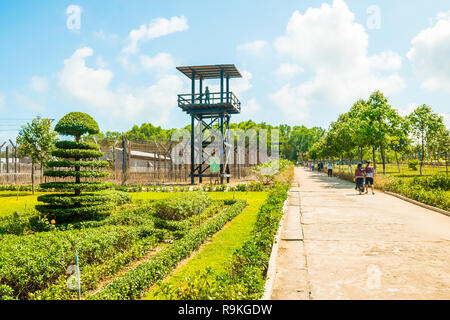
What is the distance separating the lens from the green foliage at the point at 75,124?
10.3m

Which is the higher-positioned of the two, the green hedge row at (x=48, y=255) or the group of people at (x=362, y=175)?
the group of people at (x=362, y=175)

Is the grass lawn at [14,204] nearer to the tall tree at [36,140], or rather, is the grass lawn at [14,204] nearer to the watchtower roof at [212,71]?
the tall tree at [36,140]

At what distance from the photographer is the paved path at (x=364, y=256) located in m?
4.60

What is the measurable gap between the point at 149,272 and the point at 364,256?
410 centimetres

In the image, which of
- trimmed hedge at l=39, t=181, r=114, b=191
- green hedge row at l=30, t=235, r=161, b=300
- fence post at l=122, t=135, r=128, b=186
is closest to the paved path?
green hedge row at l=30, t=235, r=161, b=300

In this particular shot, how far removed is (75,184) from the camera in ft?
33.0

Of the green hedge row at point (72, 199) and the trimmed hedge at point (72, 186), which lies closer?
the green hedge row at point (72, 199)

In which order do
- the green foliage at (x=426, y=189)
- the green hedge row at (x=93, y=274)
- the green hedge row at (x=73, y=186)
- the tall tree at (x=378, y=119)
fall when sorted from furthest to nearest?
the tall tree at (x=378, y=119) < the green foliage at (x=426, y=189) < the green hedge row at (x=73, y=186) < the green hedge row at (x=93, y=274)

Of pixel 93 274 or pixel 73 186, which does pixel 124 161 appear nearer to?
pixel 73 186

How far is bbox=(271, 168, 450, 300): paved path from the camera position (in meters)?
4.60

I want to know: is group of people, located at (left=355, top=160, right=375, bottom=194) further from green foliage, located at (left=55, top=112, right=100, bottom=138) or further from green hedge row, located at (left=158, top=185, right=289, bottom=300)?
green foliage, located at (left=55, top=112, right=100, bottom=138)

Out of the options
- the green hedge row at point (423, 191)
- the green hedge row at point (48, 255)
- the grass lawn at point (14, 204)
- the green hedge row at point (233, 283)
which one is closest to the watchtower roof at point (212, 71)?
the green hedge row at point (423, 191)

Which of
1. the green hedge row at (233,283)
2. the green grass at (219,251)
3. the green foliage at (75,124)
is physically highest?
the green foliage at (75,124)

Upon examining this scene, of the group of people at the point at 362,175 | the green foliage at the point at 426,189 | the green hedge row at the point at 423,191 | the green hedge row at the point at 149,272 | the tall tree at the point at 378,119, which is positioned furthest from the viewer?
the tall tree at the point at 378,119
